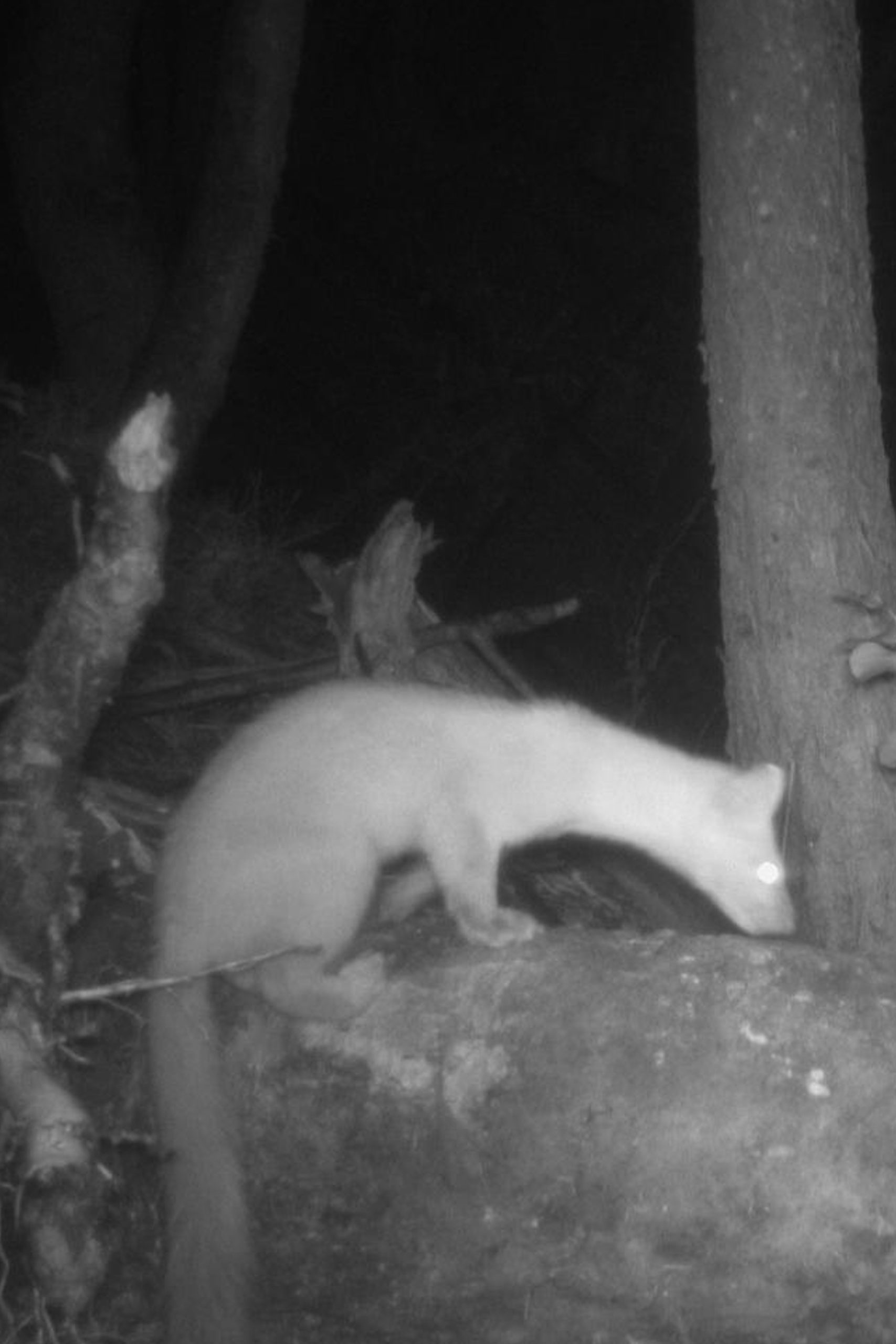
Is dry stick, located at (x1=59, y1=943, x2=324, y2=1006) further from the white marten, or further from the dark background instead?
the dark background

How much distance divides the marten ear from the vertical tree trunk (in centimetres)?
24

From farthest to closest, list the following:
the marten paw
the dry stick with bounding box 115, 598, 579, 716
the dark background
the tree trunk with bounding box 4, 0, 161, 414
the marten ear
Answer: the dark background < the tree trunk with bounding box 4, 0, 161, 414 < the dry stick with bounding box 115, 598, 579, 716 < the marten ear < the marten paw

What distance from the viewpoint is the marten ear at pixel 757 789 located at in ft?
15.2

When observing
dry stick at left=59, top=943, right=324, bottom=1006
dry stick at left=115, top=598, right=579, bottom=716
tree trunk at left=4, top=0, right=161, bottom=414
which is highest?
tree trunk at left=4, top=0, right=161, bottom=414

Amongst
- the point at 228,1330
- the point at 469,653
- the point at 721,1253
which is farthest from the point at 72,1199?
the point at 469,653

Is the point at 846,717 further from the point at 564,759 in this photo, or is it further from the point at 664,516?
the point at 664,516

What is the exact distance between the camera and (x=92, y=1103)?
13.9 ft

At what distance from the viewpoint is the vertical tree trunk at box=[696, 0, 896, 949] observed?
4828 mm

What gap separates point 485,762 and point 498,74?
556 cm

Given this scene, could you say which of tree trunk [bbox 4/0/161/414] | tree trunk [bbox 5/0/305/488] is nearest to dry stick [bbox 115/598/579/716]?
tree trunk [bbox 5/0/305/488]

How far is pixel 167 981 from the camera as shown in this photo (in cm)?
381

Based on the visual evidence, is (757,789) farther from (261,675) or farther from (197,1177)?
(261,675)

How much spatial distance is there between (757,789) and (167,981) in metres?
1.77

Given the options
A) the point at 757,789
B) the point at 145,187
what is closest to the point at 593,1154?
the point at 757,789
